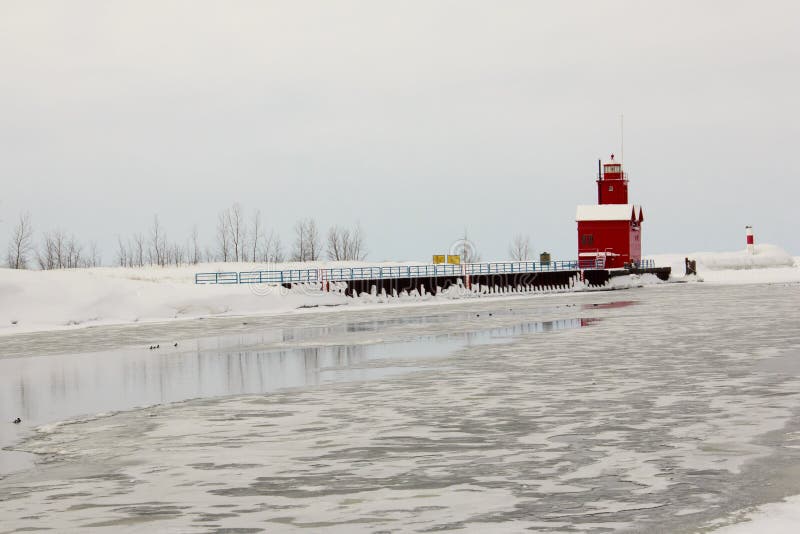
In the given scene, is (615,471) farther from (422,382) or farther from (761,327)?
(761,327)

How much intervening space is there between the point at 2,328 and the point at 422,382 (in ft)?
81.8

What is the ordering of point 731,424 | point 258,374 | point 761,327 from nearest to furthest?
point 731,424 → point 258,374 → point 761,327

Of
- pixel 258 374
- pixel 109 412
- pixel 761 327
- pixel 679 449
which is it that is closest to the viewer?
pixel 679 449

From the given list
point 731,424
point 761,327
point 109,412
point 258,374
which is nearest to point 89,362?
point 258,374

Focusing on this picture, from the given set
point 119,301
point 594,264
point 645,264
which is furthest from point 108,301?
Answer: point 645,264

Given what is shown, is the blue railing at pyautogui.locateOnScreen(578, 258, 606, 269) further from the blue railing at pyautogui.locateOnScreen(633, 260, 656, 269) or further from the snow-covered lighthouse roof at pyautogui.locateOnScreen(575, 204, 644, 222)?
the blue railing at pyautogui.locateOnScreen(633, 260, 656, 269)

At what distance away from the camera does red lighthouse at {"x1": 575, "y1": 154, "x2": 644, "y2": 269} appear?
73125 millimetres

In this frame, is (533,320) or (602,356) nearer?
(602,356)

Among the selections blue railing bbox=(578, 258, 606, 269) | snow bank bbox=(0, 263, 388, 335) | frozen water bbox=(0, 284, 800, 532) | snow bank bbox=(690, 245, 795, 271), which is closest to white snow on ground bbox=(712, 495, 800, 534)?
frozen water bbox=(0, 284, 800, 532)

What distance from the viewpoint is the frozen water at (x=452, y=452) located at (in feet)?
27.1

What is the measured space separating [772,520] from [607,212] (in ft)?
221

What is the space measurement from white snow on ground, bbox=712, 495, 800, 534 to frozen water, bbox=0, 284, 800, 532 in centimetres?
25

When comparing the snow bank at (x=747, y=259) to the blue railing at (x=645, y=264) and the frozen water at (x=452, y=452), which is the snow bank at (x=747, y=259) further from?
the frozen water at (x=452, y=452)

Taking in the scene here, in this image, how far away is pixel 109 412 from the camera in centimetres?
1488
